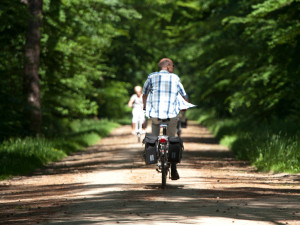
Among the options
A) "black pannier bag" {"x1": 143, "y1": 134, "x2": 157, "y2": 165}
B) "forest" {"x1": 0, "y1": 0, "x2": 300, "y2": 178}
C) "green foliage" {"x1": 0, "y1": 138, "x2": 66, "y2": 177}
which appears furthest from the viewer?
"forest" {"x1": 0, "y1": 0, "x2": 300, "y2": 178}

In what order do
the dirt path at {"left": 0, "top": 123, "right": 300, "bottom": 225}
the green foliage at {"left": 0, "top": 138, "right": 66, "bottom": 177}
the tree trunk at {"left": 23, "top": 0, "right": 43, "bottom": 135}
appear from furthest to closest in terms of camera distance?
the tree trunk at {"left": 23, "top": 0, "right": 43, "bottom": 135}, the green foliage at {"left": 0, "top": 138, "right": 66, "bottom": 177}, the dirt path at {"left": 0, "top": 123, "right": 300, "bottom": 225}

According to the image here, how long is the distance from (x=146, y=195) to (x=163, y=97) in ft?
5.96

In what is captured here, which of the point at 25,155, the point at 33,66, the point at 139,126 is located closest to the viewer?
the point at 25,155

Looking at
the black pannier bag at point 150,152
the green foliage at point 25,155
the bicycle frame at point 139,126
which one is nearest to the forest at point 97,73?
the green foliage at point 25,155

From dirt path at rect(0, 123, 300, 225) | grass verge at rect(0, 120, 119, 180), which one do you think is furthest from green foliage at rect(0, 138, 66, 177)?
dirt path at rect(0, 123, 300, 225)

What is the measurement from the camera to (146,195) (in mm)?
10227

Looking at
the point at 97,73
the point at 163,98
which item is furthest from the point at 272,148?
the point at 97,73

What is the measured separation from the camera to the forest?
676 inches

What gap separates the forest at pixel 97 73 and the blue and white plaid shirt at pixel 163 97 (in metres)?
4.05

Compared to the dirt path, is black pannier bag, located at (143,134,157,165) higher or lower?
higher

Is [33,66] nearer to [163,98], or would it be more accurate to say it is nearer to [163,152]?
[163,98]

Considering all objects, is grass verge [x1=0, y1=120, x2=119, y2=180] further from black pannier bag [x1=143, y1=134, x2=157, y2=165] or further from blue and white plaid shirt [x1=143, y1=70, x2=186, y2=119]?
blue and white plaid shirt [x1=143, y1=70, x2=186, y2=119]

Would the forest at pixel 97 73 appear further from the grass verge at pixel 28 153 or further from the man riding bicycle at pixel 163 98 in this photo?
the man riding bicycle at pixel 163 98

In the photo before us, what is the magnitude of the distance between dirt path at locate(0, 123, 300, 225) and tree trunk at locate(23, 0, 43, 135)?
564cm
